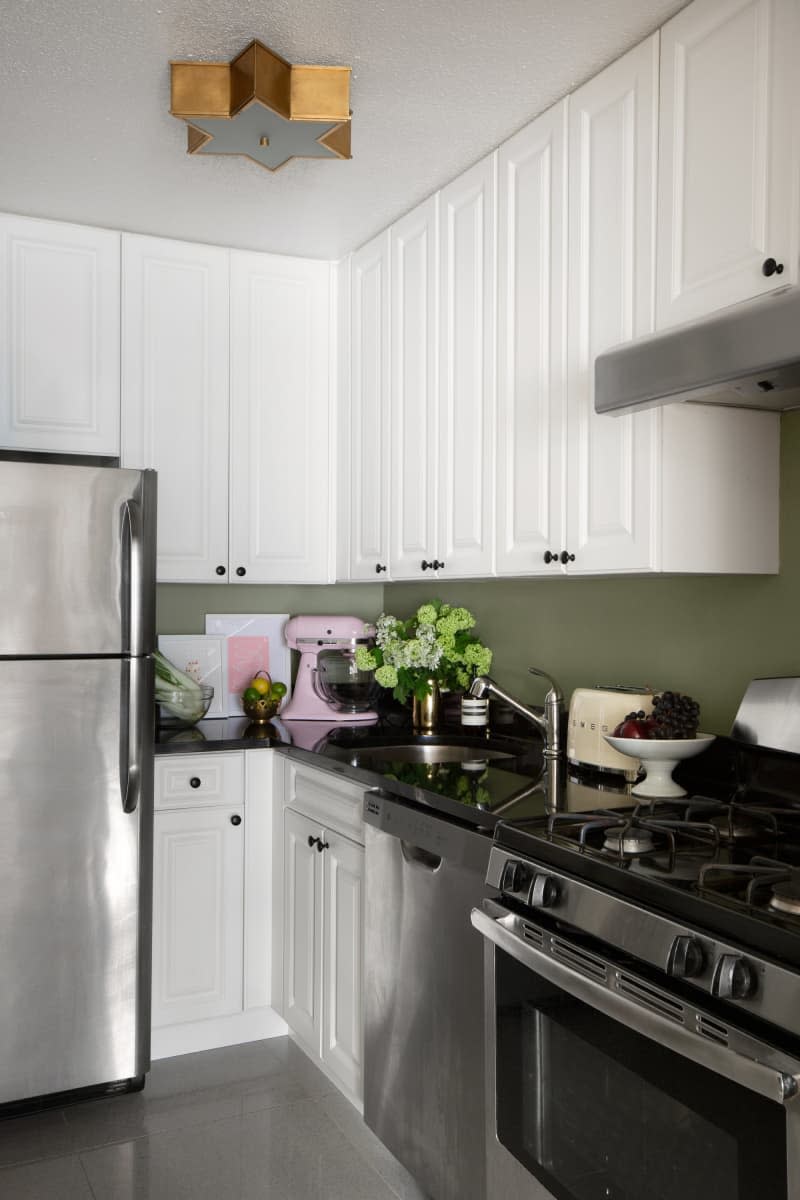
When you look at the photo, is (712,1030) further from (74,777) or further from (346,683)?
(346,683)

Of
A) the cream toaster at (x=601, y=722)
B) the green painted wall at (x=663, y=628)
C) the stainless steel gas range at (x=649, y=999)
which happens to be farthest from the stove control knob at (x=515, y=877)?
the green painted wall at (x=663, y=628)

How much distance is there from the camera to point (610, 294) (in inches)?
79.7

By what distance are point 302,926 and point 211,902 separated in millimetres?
317

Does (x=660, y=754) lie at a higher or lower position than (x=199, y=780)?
higher

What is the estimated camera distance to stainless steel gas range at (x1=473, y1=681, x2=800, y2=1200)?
3.84ft

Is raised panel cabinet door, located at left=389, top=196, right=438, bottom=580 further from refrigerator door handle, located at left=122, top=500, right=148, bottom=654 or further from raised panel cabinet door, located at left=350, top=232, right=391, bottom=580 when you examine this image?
refrigerator door handle, located at left=122, top=500, right=148, bottom=654

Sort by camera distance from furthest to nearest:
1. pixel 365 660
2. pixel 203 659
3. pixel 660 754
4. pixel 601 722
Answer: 1. pixel 203 659
2. pixel 365 660
3. pixel 601 722
4. pixel 660 754

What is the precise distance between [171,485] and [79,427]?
1.09ft

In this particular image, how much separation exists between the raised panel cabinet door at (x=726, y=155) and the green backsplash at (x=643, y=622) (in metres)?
0.40

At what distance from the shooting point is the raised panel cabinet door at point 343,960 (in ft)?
7.88

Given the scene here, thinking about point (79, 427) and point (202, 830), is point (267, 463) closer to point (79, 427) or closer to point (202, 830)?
point (79, 427)

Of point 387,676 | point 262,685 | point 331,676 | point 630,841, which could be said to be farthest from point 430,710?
point 630,841

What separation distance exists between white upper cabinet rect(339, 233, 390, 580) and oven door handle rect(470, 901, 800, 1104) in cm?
157

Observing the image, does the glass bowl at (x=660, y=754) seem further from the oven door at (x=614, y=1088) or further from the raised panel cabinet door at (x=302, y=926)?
the raised panel cabinet door at (x=302, y=926)
